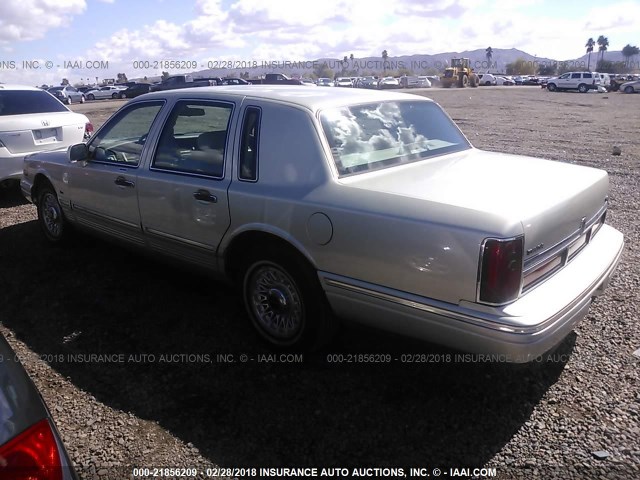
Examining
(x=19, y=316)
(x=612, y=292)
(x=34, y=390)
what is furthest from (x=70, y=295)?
(x=612, y=292)

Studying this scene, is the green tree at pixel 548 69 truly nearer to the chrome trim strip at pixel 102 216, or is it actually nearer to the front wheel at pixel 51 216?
the front wheel at pixel 51 216

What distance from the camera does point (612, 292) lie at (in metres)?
4.46

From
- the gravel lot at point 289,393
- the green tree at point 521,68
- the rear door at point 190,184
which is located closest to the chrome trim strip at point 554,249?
the gravel lot at point 289,393

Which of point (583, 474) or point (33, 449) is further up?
point (33, 449)

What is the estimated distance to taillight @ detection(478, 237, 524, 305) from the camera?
8.26 feet

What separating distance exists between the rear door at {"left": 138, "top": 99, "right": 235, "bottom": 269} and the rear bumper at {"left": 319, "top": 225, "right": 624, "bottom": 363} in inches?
40.4

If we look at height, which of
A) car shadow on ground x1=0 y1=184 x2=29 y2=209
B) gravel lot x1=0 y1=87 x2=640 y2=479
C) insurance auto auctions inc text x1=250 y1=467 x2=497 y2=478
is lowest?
insurance auto auctions inc text x1=250 y1=467 x2=497 y2=478

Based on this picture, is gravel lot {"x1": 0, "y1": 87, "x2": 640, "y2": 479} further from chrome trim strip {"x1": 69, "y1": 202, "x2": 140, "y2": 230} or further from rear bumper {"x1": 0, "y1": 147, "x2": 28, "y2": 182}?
rear bumper {"x1": 0, "y1": 147, "x2": 28, "y2": 182}

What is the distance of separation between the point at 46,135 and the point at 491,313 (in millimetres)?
7209

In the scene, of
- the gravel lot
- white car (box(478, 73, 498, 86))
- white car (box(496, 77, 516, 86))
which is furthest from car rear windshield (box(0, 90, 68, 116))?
white car (box(496, 77, 516, 86))

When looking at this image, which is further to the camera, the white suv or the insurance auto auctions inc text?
the white suv

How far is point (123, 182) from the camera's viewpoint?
14.4 ft

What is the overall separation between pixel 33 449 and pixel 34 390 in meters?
0.30

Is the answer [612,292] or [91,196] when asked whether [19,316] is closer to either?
[91,196]
